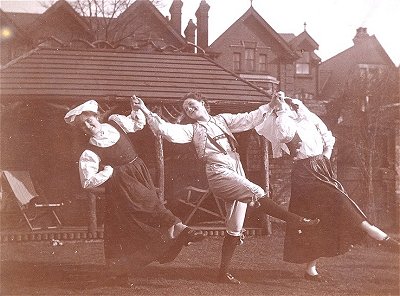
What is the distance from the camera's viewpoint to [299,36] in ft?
15.6

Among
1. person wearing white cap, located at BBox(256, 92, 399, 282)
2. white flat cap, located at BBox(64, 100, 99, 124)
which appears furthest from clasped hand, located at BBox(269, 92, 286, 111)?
white flat cap, located at BBox(64, 100, 99, 124)

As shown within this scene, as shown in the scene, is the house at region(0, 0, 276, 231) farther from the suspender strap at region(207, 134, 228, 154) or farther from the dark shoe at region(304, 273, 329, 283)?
the dark shoe at region(304, 273, 329, 283)

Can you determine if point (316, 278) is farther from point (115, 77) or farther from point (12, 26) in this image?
point (12, 26)

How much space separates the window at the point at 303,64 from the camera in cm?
504

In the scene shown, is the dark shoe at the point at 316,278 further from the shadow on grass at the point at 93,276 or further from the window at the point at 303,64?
the window at the point at 303,64

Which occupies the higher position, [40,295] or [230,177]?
[230,177]

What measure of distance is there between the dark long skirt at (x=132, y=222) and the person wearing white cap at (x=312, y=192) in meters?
1.00

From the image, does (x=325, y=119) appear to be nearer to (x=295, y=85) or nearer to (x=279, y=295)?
(x=295, y=85)

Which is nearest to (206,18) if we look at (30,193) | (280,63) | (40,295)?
(280,63)

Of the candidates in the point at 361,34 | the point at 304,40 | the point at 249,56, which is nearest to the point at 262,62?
the point at 249,56

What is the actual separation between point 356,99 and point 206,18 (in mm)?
1706

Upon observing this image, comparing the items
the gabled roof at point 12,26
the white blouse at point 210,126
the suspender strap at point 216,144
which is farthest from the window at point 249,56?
the gabled roof at point 12,26

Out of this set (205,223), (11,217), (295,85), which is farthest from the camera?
(295,85)

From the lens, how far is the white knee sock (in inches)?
155
